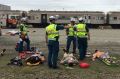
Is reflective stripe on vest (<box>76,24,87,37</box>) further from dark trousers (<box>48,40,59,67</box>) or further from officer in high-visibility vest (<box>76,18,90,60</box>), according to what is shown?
dark trousers (<box>48,40,59,67</box>)

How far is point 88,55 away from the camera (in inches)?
709

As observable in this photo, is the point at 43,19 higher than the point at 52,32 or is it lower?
lower

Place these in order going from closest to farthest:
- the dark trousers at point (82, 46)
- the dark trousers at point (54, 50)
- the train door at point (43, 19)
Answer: the dark trousers at point (54, 50), the dark trousers at point (82, 46), the train door at point (43, 19)

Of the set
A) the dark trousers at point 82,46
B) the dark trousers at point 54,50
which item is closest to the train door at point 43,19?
the dark trousers at point 82,46

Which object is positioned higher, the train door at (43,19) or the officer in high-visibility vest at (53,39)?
the officer in high-visibility vest at (53,39)

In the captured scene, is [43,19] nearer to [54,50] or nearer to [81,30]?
[81,30]

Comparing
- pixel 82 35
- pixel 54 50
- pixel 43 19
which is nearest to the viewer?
pixel 54 50

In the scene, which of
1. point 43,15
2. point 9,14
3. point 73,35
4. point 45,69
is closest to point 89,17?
point 43,15

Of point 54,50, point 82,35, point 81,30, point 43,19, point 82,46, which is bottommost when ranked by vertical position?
point 43,19

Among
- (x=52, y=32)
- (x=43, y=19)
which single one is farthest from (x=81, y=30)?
(x=43, y=19)

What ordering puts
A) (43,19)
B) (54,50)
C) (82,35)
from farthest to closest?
(43,19) < (82,35) < (54,50)

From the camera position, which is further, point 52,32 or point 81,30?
point 81,30

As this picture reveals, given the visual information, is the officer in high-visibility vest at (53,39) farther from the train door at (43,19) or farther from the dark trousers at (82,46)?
the train door at (43,19)

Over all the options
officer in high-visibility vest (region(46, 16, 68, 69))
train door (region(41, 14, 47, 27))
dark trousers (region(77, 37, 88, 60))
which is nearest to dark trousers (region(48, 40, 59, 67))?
officer in high-visibility vest (region(46, 16, 68, 69))
